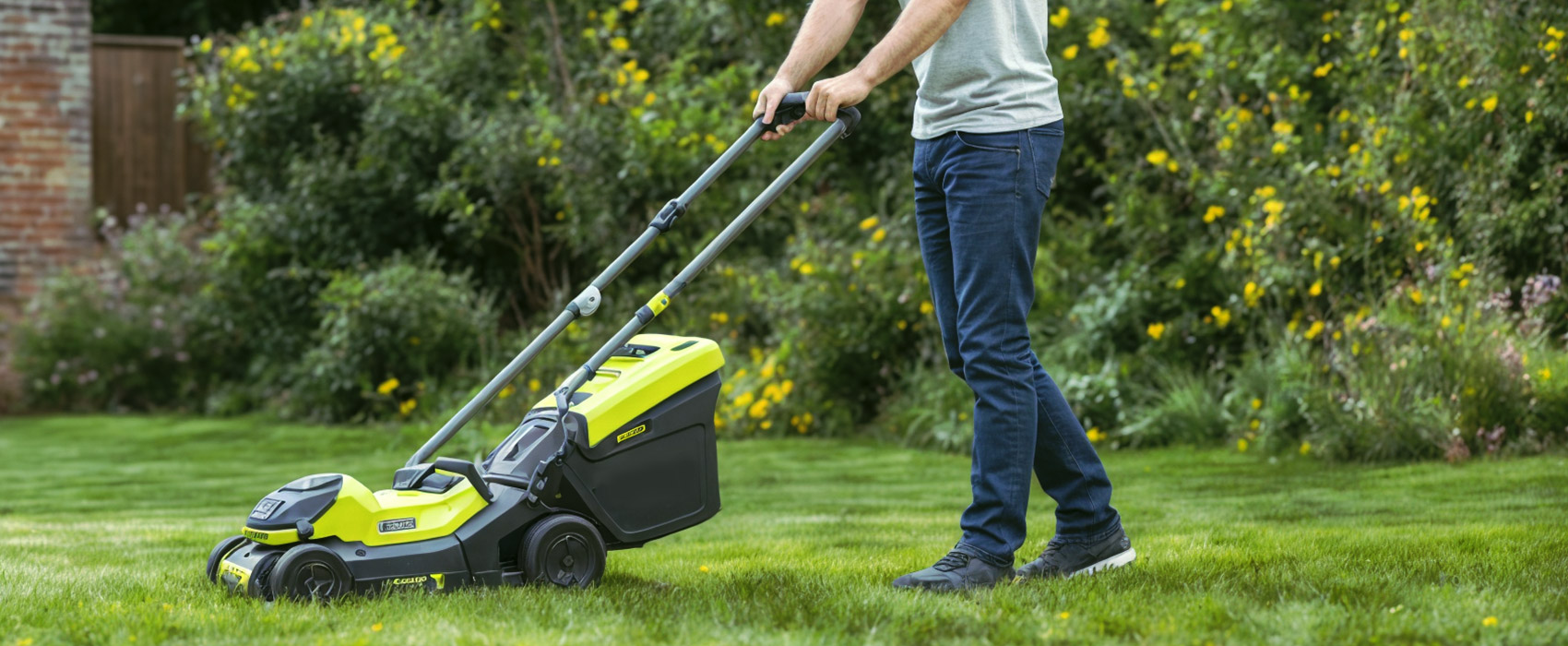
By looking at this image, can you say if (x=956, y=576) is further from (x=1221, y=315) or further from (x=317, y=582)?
(x=1221, y=315)

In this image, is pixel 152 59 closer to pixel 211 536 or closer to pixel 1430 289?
pixel 211 536

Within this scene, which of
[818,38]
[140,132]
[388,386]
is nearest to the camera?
[818,38]

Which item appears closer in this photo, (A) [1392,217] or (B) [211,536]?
(B) [211,536]

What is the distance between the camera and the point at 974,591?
280cm

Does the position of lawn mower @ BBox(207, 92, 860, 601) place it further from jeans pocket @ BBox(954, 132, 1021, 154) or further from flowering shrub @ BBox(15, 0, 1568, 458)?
flowering shrub @ BBox(15, 0, 1568, 458)

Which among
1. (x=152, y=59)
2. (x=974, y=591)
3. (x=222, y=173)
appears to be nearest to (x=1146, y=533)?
(x=974, y=591)

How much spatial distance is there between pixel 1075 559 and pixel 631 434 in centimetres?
98

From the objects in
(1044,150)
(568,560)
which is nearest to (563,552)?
(568,560)

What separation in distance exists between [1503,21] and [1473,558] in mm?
3341

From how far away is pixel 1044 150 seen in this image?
2.93m

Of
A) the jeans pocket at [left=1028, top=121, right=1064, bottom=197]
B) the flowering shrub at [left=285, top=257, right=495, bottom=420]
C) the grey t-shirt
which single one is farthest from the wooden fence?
the jeans pocket at [left=1028, top=121, right=1064, bottom=197]

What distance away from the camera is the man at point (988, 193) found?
113 inches

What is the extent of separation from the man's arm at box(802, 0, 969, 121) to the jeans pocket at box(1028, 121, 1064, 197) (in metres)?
0.28

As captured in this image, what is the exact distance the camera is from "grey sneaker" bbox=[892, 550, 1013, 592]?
9.39ft
